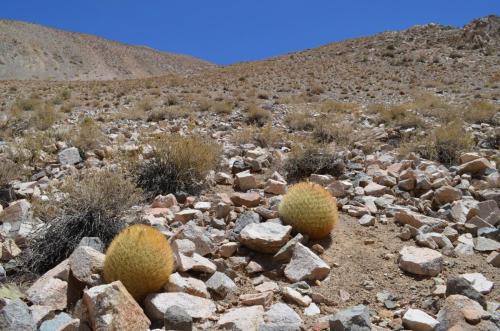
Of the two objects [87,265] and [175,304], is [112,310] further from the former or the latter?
[87,265]

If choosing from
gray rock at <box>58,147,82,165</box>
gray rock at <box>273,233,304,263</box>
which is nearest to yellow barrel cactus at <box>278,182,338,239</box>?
gray rock at <box>273,233,304,263</box>

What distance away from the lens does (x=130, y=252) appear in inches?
112

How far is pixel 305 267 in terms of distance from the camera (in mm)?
3453

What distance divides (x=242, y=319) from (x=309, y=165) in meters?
3.57

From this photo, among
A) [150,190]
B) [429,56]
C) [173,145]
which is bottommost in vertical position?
[150,190]

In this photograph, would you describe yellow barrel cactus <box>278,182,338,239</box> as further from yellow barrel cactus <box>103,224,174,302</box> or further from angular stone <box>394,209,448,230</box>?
yellow barrel cactus <box>103,224,174,302</box>

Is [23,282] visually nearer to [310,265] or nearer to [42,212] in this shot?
[42,212]

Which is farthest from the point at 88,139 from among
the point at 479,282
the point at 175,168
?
the point at 479,282

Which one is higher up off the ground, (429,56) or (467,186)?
(429,56)

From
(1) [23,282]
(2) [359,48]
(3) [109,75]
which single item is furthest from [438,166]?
(3) [109,75]

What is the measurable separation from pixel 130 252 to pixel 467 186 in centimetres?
419

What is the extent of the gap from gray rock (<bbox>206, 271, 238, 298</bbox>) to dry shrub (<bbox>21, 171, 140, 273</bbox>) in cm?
107

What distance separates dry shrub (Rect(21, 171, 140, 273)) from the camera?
11.6 ft

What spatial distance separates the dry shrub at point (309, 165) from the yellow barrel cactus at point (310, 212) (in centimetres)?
197
